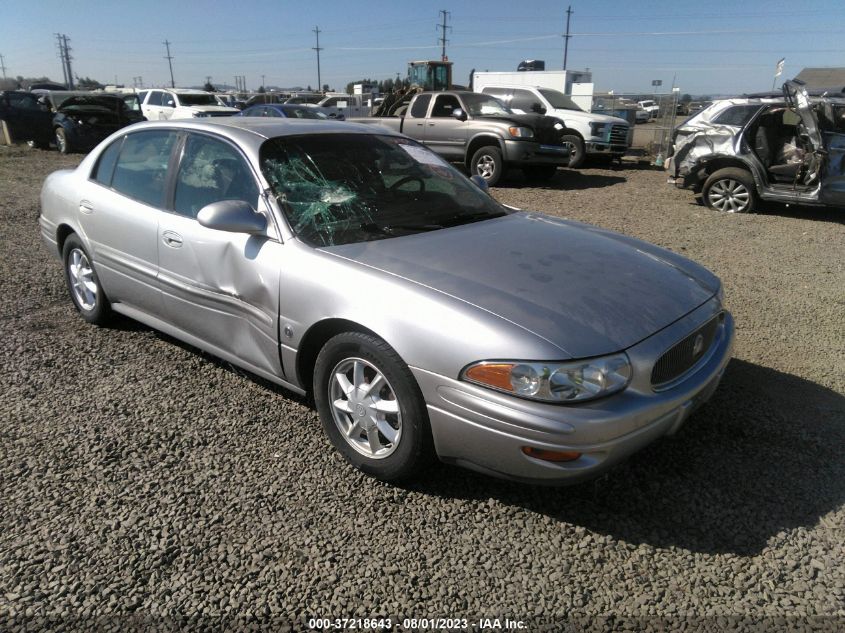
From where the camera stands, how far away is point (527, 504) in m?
2.77

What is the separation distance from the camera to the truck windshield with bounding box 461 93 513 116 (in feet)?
41.0

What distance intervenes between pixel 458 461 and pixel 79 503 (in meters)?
1.68

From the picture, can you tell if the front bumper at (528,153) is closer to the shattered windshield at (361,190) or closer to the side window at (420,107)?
the side window at (420,107)

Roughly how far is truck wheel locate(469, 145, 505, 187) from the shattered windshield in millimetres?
8102

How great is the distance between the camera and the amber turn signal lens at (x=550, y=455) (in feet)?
7.70

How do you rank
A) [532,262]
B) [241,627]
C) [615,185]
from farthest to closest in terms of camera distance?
[615,185], [532,262], [241,627]

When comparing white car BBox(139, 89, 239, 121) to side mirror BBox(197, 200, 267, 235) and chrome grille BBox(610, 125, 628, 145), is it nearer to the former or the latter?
chrome grille BBox(610, 125, 628, 145)

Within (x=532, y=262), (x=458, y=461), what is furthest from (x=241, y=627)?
(x=532, y=262)

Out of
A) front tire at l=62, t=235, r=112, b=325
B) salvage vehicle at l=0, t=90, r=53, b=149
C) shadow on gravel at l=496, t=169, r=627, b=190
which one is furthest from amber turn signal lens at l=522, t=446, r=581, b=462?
salvage vehicle at l=0, t=90, r=53, b=149

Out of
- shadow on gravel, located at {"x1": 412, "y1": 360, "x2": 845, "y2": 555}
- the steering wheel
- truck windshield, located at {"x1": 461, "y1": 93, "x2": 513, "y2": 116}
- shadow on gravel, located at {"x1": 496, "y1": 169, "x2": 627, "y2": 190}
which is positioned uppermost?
truck windshield, located at {"x1": 461, "y1": 93, "x2": 513, "y2": 116}

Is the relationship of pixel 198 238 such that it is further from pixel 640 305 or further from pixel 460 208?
pixel 640 305

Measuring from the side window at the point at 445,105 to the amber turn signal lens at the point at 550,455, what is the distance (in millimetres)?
11311

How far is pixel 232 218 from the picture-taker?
303cm

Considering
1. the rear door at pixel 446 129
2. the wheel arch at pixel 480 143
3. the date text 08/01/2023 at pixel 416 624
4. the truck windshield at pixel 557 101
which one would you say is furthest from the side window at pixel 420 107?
the date text 08/01/2023 at pixel 416 624
